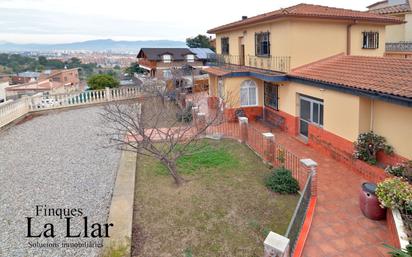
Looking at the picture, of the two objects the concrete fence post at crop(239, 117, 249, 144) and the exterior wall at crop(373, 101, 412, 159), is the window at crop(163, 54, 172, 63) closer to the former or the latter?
the concrete fence post at crop(239, 117, 249, 144)

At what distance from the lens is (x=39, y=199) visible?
9094 mm

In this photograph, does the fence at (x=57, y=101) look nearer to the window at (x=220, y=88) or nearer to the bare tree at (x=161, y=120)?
the bare tree at (x=161, y=120)

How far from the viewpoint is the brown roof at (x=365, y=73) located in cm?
927

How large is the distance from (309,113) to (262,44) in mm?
6079

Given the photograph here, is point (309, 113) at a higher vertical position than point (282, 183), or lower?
higher

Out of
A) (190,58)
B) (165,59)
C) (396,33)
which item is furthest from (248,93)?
(190,58)

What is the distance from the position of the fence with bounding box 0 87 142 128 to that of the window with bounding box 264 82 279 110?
43.7 feet

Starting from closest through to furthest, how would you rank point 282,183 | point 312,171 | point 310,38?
1. point 312,171
2. point 282,183
3. point 310,38

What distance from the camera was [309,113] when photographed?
14023 millimetres

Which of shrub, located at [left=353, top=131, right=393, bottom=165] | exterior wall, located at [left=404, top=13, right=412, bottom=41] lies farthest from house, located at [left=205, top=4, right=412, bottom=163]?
exterior wall, located at [left=404, top=13, right=412, bottom=41]

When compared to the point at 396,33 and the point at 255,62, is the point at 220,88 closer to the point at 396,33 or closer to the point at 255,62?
the point at 255,62

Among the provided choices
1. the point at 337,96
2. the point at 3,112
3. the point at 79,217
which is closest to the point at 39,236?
the point at 79,217

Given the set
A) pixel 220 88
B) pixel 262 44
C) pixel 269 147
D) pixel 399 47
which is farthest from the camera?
pixel 399 47

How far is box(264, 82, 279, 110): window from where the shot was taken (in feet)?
55.6
